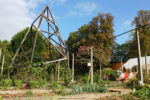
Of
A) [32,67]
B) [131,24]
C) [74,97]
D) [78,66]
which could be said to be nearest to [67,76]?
[32,67]

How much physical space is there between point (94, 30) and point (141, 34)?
7.67 meters

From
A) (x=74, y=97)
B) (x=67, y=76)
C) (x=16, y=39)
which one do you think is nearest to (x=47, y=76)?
(x=67, y=76)

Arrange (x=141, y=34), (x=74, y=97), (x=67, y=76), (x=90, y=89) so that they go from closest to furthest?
(x=74, y=97) → (x=90, y=89) → (x=67, y=76) → (x=141, y=34)

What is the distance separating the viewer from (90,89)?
7.27m

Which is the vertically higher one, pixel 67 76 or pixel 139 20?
pixel 139 20

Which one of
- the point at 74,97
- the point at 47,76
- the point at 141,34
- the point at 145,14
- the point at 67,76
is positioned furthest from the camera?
the point at 145,14

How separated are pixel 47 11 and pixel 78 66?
55.1 feet

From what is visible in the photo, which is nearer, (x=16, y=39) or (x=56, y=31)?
(x=56, y=31)

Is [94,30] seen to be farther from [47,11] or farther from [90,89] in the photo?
[90,89]

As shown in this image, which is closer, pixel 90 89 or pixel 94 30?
pixel 90 89

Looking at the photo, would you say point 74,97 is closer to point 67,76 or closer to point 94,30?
point 67,76

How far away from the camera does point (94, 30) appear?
88.9 ft

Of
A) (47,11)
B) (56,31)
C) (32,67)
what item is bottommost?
(32,67)

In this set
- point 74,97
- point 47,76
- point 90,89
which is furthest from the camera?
point 47,76
